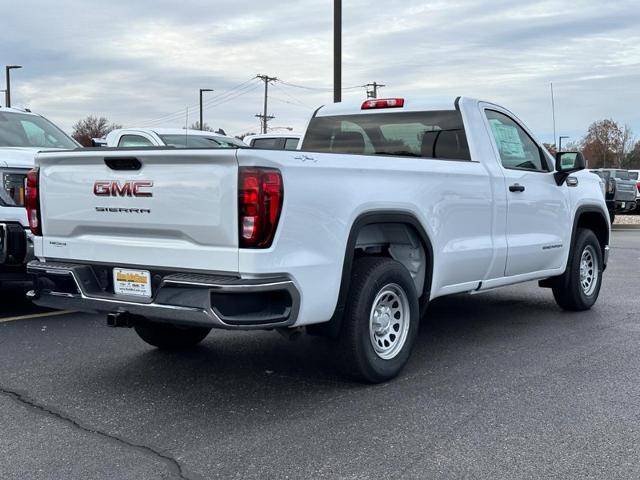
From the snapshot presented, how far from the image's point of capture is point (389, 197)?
4.95 m

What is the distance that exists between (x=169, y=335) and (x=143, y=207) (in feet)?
5.40

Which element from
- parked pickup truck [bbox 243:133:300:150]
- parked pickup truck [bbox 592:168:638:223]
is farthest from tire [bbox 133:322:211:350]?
parked pickup truck [bbox 592:168:638:223]

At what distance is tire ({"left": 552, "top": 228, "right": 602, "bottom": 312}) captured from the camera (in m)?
7.57

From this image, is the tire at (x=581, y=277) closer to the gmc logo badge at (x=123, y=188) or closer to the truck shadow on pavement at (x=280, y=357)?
the truck shadow on pavement at (x=280, y=357)

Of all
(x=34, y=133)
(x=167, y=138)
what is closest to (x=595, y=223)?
(x=34, y=133)

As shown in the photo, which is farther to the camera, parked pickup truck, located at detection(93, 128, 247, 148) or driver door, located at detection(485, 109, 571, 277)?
parked pickup truck, located at detection(93, 128, 247, 148)

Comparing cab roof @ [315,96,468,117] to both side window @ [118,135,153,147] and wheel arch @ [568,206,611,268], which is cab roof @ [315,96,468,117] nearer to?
wheel arch @ [568,206,611,268]

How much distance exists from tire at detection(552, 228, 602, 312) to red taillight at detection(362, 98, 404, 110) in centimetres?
243

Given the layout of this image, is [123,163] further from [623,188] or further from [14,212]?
[623,188]

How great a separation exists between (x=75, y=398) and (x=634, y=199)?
2645cm

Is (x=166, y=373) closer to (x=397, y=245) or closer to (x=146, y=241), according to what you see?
(x=146, y=241)

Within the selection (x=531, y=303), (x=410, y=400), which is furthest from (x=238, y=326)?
(x=531, y=303)

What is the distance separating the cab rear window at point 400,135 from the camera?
20.7 feet

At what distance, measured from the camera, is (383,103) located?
21.9 feet
